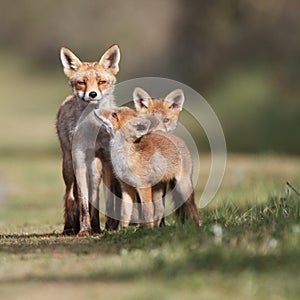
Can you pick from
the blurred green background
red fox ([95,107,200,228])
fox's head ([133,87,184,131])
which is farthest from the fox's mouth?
the blurred green background

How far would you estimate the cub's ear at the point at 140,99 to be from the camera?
34.4 feet

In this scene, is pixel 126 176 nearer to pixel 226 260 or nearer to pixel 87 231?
pixel 87 231

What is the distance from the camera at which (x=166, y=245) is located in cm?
746

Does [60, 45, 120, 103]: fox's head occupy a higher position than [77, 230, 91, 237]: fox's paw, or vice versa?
[60, 45, 120, 103]: fox's head

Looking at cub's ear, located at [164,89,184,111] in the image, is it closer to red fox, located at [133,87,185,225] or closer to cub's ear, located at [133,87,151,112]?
red fox, located at [133,87,185,225]

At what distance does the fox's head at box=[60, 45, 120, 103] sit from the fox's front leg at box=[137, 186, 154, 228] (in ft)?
3.62

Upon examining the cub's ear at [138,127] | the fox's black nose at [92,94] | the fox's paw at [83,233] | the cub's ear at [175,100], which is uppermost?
the fox's black nose at [92,94]

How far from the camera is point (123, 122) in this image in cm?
921

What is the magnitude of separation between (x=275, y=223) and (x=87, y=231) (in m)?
2.10

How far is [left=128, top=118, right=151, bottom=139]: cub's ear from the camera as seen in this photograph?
9211 millimetres

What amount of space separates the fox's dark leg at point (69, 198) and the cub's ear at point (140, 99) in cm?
106

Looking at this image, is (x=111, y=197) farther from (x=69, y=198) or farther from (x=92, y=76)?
(x=92, y=76)

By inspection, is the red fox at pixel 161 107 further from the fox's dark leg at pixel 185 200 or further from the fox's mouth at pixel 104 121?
the fox's dark leg at pixel 185 200

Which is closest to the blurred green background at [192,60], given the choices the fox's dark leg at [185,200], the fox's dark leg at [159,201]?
the fox's dark leg at [185,200]
